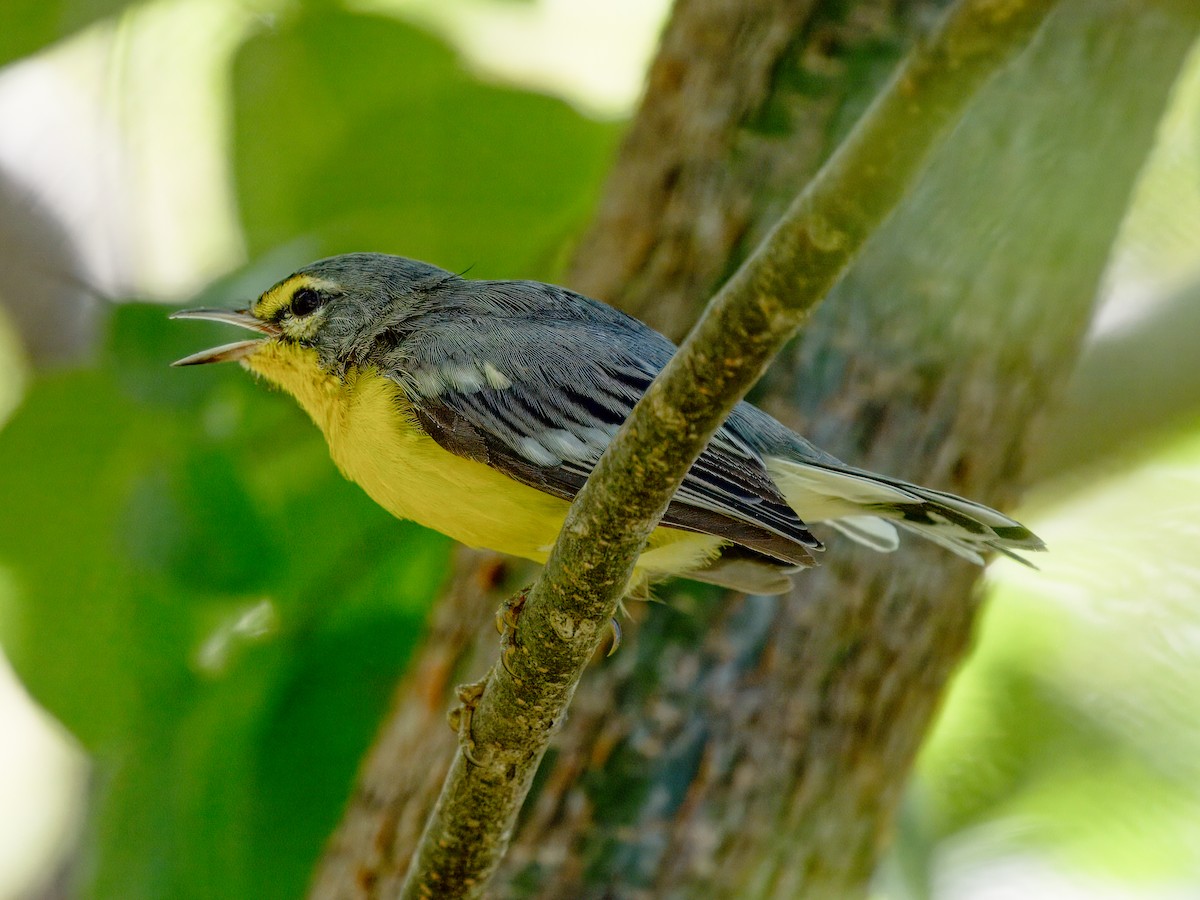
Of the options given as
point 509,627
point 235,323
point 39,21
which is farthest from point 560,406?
point 39,21

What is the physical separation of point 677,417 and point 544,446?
0.83 meters

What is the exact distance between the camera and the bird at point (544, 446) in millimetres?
2229

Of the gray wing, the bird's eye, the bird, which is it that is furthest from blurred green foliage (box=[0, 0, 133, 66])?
the gray wing

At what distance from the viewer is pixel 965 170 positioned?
3.40 meters

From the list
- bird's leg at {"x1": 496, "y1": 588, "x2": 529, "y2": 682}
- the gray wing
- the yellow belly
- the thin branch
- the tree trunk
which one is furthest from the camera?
the tree trunk

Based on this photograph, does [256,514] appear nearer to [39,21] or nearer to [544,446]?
[544,446]

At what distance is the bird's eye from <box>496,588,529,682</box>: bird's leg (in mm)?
1043

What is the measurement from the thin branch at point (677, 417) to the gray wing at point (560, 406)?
42 cm

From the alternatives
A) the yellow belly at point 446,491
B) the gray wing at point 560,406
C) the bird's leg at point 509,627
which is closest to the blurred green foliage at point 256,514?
the yellow belly at point 446,491

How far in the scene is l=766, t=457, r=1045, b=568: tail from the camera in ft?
7.35

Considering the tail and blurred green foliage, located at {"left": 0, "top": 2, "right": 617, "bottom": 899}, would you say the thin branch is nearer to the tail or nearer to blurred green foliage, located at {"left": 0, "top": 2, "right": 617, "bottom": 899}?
the tail

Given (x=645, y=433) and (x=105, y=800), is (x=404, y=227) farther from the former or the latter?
(x=645, y=433)

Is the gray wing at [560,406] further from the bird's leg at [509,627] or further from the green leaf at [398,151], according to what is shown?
the green leaf at [398,151]

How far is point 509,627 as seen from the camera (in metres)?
2.18
